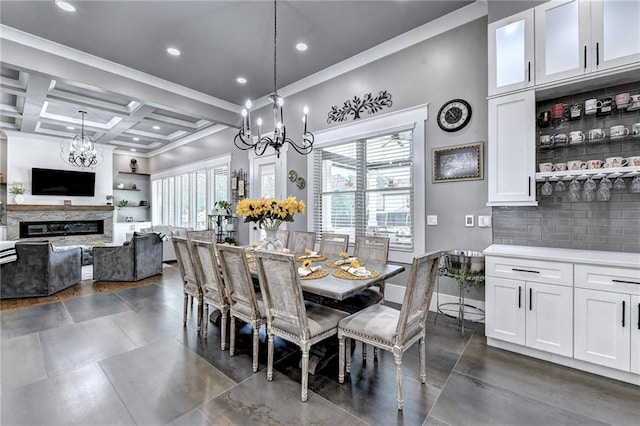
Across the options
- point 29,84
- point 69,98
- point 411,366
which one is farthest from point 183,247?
point 69,98

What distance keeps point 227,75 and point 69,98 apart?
3351 mm

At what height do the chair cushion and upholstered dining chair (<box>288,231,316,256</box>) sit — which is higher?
upholstered dining chair (<box>288,231,316,256</box>)

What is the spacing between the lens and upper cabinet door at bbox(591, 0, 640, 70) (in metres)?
2.25

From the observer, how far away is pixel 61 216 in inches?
329

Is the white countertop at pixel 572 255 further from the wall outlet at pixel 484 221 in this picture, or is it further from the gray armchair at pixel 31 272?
the gray armchair at pixel 31 272

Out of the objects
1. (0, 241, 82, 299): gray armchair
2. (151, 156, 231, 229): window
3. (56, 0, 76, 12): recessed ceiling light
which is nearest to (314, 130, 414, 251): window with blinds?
(151, 156, 231, 229): window

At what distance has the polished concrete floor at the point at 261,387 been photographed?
5.79 feet

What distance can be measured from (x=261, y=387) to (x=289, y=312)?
61 centimetres

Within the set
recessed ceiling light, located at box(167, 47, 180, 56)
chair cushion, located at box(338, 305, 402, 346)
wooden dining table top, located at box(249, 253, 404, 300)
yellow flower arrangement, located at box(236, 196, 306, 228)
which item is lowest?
chair cushion, located at box(338, 305, 402, 346)

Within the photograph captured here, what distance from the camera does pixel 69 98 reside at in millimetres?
5418

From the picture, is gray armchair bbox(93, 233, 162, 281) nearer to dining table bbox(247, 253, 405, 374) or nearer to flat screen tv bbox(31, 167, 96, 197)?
dining table bbox(247, 253, 405, 374)

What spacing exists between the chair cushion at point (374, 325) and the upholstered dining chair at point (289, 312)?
14cm

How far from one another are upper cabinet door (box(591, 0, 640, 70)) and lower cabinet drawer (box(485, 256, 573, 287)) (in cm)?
171

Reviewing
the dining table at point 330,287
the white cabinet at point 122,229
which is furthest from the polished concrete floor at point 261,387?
the white cabinet at point 122,229
